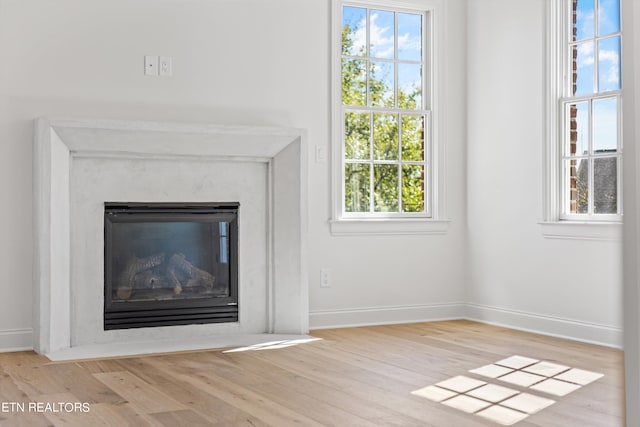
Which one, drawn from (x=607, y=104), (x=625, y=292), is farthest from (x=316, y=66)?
(x=625, y=292)

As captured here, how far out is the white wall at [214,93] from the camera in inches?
176

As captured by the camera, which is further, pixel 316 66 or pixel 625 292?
pixel 316 66

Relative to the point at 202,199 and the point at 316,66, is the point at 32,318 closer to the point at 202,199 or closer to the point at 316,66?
the point at 202,199

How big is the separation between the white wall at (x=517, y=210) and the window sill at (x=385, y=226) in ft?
1.00

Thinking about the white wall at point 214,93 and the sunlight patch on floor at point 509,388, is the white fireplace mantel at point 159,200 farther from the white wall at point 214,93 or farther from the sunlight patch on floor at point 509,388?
the sunlight patch on floor at point 509,388

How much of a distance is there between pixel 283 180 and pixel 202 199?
22.3 inches

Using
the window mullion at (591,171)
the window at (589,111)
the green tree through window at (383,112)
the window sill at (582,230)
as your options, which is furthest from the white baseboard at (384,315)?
the window mullion at (591,171)

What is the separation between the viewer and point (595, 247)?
4781mm

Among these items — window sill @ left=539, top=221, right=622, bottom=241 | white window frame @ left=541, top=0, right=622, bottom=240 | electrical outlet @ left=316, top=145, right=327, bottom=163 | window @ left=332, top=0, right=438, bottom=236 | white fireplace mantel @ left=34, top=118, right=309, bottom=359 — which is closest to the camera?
white fireplace mantel @ left=34, top=118, right=309, bottom=359

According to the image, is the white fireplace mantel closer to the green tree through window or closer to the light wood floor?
the light wood floor

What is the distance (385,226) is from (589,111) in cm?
161

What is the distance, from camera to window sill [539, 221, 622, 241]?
466cm

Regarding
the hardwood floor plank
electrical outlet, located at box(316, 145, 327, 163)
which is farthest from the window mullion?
the hardwood floor plank

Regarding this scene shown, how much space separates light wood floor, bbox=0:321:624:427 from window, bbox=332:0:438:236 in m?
1.09
